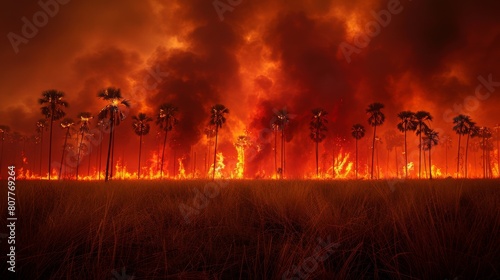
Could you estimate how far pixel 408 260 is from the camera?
2.87 m

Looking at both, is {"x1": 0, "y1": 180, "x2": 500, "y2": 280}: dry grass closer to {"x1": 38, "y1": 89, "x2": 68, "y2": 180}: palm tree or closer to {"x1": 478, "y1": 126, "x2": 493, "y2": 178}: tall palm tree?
{"x1": 38, "y1": 89, "x2": 68, "y2": 180}: palm tree

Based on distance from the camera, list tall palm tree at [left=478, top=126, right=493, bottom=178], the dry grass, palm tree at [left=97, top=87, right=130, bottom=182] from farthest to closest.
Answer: tall palm tree at [left=478, top=126, right=493, bottom=178], palm tree at [left=97, top=87, right=130, bottom=182], the dry grass

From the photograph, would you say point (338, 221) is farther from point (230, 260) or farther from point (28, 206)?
point (28, 206)

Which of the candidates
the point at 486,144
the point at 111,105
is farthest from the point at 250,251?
the point at 486,144

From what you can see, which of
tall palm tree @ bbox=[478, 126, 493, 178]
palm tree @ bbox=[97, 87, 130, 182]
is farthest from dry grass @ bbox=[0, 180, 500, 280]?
tall palm tree @ bbox=[478, 126, 493, 178]

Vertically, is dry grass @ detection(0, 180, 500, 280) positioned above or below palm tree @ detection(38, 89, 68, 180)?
below

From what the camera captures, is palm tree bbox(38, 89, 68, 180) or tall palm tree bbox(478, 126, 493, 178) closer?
palm tree bbox(38, 89, 68, 180)

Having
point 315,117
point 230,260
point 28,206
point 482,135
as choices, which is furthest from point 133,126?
point 482,135

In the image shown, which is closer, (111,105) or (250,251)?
(250,251)

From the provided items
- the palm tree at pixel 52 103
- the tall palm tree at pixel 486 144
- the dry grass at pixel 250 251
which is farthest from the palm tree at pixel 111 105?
the tall palm tree at pixel 486 144

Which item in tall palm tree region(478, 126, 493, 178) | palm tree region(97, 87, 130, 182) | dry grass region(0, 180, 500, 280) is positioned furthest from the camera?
tall palm tree region(478, 126, 493, 178)

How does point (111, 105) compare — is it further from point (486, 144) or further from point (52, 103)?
point (486, 144)

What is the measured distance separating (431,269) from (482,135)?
9409cm

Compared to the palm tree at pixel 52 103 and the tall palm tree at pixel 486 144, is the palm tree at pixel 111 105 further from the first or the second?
the tall palm tree at pixel 486 144
